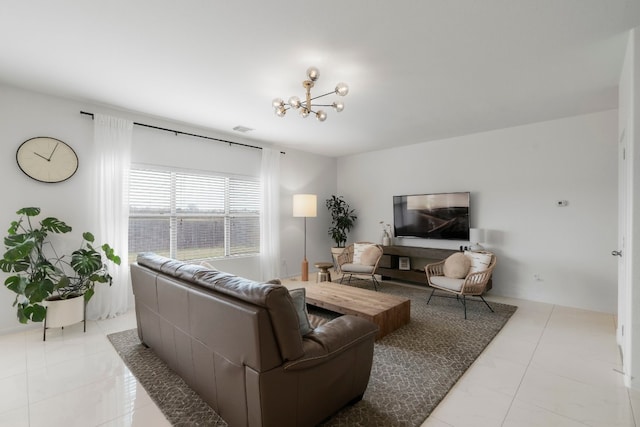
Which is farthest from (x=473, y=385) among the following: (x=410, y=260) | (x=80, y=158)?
(x=80, y=158)

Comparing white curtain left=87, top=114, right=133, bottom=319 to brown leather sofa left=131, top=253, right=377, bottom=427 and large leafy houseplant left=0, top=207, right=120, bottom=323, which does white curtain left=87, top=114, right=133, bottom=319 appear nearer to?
large leafy houseplant left=0, top=207, right=120, bottom=323

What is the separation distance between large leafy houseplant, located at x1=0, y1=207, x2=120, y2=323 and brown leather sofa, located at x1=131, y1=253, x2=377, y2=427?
1.61 metres

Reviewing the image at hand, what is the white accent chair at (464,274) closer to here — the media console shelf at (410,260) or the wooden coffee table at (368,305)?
the media console shelf at (410,260)

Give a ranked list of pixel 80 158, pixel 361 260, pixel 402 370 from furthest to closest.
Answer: pixel 361 260, pixel 80 158, pixel 402 370

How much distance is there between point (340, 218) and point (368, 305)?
3211mm

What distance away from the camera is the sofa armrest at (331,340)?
59.5 inches

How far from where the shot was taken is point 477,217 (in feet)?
15.6

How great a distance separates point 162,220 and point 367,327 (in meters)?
3.51

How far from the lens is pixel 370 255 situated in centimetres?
503

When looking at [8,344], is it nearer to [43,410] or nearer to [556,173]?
[43,410]

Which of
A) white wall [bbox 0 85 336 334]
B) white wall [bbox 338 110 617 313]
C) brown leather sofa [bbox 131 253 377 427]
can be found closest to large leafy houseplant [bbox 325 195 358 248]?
white wall [bbox 0 85 336 334]

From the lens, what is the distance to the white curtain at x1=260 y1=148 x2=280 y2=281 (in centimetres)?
520

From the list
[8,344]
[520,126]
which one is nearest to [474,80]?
[520,126]

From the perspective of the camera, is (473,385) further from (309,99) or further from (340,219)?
(340,219)
